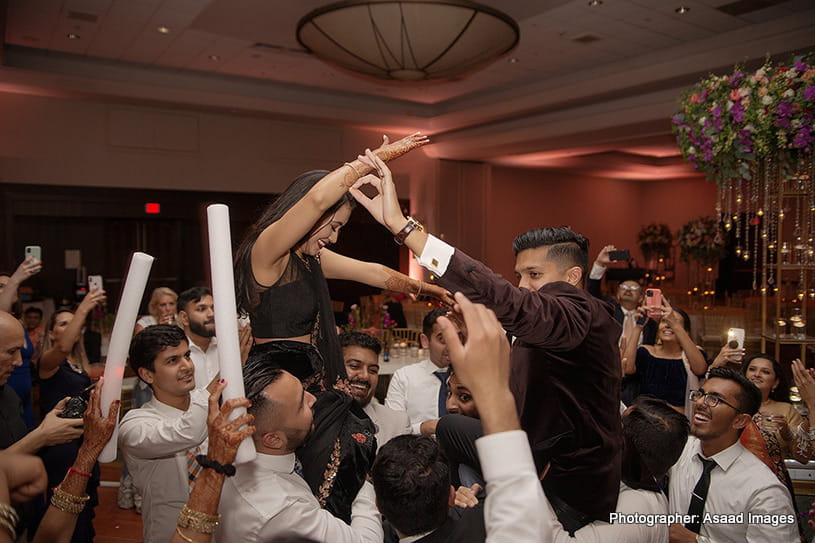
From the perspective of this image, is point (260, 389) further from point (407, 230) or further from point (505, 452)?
point (505, 452)

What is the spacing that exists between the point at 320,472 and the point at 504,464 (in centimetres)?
95

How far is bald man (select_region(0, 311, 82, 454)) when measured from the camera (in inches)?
67.2

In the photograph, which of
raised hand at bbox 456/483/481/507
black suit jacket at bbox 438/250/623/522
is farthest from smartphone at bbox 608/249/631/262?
raised hand at bbox 456/483/481/507

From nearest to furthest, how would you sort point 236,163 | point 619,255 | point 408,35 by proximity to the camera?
point 619,255 < point 408,35 < point 236,163

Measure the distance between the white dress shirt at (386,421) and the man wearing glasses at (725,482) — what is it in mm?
1199

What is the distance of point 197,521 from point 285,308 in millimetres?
800

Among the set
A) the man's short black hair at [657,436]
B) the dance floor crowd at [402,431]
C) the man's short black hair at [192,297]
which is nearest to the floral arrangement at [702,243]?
the dance floor crowd at [402,431]

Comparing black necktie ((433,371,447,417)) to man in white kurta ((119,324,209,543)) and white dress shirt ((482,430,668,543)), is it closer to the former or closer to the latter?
man in white kurta ((119,324,209,543))

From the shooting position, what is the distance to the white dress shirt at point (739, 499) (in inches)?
81.6

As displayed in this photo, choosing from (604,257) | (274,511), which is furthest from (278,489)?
(604,257)

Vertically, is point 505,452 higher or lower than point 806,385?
higher

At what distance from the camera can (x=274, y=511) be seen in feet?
5.14

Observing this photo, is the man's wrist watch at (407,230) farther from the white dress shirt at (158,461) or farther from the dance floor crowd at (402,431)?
the white dress shirt at (158,461)

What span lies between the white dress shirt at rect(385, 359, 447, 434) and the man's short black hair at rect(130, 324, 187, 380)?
50.8 inches
